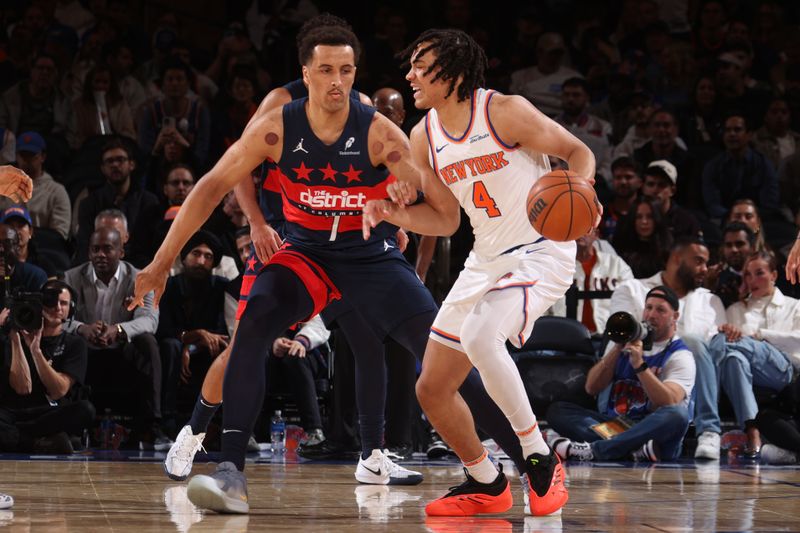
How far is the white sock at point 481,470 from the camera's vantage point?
441cm

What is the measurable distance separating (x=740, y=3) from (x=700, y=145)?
2931 mm

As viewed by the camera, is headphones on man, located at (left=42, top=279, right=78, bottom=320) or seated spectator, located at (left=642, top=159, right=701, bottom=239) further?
seated spectator, located at (left=642, top=159, right=701, bottom=239)

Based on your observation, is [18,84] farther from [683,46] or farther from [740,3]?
[740,3]

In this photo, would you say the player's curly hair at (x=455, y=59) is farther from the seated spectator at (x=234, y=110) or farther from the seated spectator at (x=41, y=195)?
the seated spectator at (x=234, y=110)

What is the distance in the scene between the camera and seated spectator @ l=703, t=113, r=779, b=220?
10.1 metres

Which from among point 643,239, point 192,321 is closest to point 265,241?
point 192,321

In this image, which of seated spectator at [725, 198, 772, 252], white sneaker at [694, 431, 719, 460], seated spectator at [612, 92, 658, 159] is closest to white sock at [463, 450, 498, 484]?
white sneaker at [694, 431, 719, 460]

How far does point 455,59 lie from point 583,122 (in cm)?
662

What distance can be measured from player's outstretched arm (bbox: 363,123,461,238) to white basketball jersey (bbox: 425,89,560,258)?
0.11 metres

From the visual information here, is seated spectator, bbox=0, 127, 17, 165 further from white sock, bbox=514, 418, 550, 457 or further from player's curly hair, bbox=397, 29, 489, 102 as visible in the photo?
white sock, bbox=514, 418, 550, 457

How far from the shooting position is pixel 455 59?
14.5 feet

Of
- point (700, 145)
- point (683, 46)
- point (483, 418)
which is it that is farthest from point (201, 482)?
point (683, 46)

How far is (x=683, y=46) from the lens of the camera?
39.1ft

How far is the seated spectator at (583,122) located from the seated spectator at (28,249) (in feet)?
15.7
